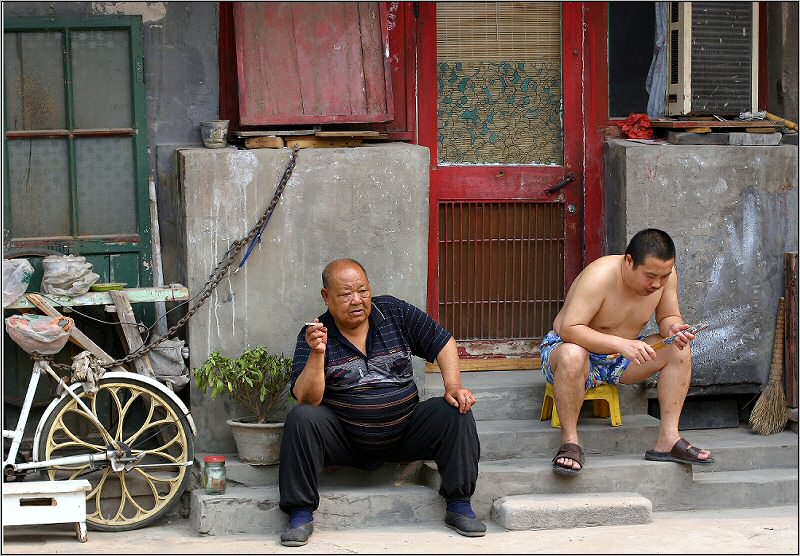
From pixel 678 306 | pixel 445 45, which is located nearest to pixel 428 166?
pixel 445 45

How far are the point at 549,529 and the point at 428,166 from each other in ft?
6.77

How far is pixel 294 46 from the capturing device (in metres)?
6.62

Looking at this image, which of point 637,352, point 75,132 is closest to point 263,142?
point 75,132

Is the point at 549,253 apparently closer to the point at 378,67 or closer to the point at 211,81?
the point at 378,67

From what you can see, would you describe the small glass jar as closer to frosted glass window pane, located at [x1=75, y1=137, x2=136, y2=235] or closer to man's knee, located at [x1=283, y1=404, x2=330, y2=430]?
man's knee, located at [x1=283, y1=404, x2=330, y2=430]

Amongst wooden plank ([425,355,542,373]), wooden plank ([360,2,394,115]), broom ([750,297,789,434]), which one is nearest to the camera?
wooden plank ([360,2,394,115])

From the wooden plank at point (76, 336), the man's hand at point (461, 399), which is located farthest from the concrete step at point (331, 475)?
the wooden plank at point (76, 336)

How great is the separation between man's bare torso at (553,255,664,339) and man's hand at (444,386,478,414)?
823 millimetres

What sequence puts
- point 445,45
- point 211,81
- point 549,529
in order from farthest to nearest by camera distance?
point 445,45, point 211,81, point 549,529

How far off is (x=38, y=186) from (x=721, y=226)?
395cm

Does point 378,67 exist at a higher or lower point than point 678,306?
higher

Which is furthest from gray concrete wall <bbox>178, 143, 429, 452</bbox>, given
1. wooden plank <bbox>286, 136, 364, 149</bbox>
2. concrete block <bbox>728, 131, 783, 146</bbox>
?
concrete block <bbox>728, 131, 783, 146</bbox>

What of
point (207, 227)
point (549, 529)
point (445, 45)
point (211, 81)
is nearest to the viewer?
point (549, 529)

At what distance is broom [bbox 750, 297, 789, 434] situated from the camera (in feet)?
22.7
